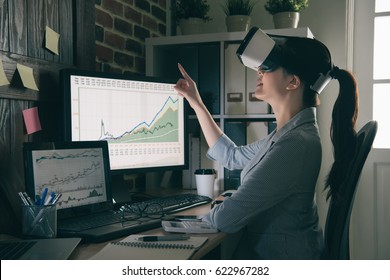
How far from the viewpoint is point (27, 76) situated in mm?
1373

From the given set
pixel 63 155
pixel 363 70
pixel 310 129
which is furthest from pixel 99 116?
pixel 363 70

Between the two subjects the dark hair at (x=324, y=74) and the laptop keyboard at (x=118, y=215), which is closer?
the laptop keyboard at (x=118, y=215)

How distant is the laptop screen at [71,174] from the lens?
1.18 m

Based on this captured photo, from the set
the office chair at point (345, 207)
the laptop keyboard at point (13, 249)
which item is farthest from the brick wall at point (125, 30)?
the office chair at point (345, 207)

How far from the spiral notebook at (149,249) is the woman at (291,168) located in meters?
0.16

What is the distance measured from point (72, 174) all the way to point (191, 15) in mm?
1290

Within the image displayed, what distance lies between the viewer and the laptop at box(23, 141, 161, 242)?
115 cm

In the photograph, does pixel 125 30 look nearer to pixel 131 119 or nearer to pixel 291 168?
pixel 131 119

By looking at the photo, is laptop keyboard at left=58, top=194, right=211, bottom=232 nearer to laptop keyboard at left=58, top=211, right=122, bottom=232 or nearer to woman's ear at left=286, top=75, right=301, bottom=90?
laptop keyboard at left=58, top=211, right=122, bottom=232

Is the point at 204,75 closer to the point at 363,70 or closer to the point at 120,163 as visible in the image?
the point at 120,163

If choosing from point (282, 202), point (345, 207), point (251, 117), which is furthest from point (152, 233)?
point (251, 117)

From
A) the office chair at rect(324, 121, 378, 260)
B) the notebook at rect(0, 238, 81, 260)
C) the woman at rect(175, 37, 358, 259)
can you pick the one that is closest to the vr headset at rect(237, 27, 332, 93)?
the woman at rect(175, 37, 358, 259)

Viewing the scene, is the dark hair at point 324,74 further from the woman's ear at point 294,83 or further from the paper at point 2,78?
the paper at point 2,78

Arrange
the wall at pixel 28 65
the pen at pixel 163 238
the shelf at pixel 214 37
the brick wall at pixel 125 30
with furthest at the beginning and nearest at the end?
the shelf at pixel 214 37
the brick wall at pixel 125 30
the wall at pixel 28 65
the pen at pixel 163 238
